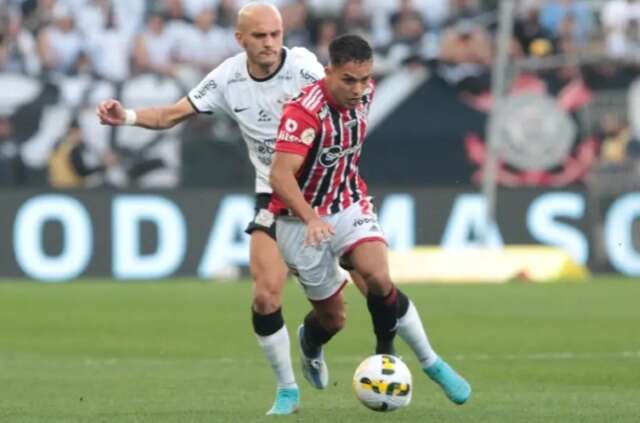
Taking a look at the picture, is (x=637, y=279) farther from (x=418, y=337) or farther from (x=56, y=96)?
(x=418, y=337)

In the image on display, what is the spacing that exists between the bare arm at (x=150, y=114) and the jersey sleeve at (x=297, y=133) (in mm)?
1396

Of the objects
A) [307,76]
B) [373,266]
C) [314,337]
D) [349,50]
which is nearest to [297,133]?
[349,50]

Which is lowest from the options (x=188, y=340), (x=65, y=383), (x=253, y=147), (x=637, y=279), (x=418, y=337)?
(x=637, y=279)

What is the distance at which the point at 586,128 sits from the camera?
22.3 m

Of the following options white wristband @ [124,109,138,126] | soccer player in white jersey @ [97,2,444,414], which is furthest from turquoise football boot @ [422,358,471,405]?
white wristband @ [124,109,138,126]

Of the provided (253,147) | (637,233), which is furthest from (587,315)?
(253,147)

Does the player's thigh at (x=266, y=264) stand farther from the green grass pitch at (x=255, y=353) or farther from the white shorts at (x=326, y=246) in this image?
the green grass pitch at (x=255, y=353)

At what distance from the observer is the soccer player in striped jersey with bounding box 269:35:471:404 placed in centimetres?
896

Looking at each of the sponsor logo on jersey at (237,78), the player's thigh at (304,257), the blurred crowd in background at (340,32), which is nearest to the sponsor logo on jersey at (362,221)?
the player's thigh at (304,257)

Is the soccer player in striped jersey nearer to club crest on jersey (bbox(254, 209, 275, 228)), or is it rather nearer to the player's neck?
club crest on jersey (bbox(254, 209, 275, 228))

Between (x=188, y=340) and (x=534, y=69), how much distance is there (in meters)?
8.99

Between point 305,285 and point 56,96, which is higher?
point 305,285

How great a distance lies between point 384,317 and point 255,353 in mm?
4390

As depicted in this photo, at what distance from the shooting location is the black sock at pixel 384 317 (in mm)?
9297
